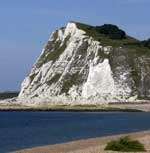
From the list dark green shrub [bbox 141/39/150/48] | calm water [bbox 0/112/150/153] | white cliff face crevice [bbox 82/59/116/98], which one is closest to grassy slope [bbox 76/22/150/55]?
dark green shrub [bbox 141/39/150/48]

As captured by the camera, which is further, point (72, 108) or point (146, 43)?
point (146, 43)

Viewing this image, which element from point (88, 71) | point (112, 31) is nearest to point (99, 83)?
point (88, 71)

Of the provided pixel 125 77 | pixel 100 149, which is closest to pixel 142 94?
pixel 125 77

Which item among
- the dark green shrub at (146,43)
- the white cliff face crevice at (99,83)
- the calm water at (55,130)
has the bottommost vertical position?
the calm water at (55,130)

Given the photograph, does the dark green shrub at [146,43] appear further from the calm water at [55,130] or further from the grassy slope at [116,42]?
the calm water at [55,130]

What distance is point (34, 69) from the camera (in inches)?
6073

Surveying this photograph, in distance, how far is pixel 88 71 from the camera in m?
140

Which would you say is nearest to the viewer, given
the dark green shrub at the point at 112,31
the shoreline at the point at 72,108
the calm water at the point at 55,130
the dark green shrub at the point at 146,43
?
the calm water at the point at 55,130

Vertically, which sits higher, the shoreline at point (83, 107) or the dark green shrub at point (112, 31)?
the dark green shrub at point (112, 31)

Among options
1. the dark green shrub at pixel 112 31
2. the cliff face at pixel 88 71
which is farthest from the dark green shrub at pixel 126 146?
the dark green shrub at pixel 112 31

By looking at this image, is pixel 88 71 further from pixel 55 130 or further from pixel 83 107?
pixel 55 130

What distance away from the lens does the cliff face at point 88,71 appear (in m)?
135

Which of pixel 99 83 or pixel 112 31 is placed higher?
pixel 112 31

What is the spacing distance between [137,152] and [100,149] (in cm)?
280
